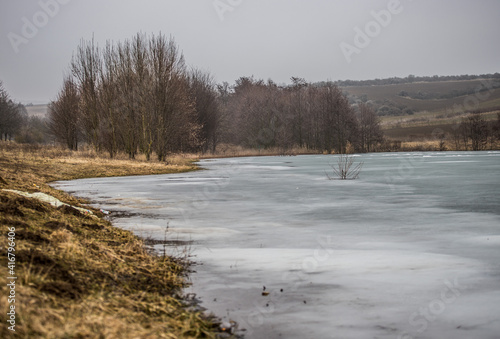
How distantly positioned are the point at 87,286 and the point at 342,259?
340 cm

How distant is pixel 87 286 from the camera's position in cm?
451

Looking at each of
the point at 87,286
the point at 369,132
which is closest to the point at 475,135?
the point at 369,132

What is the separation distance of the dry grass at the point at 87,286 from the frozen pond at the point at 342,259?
469 millimetres

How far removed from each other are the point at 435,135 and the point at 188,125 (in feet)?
132

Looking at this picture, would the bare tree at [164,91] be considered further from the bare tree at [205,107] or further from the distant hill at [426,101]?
the distant hill at [426,101]

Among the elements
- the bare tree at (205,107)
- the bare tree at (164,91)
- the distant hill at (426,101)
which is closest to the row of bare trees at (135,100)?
the bare tree at (164,91)

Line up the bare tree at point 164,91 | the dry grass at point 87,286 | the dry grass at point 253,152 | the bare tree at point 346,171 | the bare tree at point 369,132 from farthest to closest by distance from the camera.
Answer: the bare tree at point 369,132, the dry grass at point 253,152, the bare tree at point 164,91, the bare tree at point 346,171, the dry grass at point 87,286

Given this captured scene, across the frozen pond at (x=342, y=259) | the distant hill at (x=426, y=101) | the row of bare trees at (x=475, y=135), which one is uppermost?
the distant hill at (x=426, y=101)

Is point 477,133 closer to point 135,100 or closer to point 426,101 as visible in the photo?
point 135,100

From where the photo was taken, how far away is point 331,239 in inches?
Answer: 315

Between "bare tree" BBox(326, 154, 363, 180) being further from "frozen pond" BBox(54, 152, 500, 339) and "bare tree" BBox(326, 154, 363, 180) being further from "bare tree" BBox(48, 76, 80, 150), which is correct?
"bare tree" BBox(48, 76, 80, 150)

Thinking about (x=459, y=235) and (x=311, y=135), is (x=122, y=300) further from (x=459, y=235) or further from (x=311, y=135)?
(x=311, y=135)

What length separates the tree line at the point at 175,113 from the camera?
36.9 metres

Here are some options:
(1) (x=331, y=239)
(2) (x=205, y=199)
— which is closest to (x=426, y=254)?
(1) (x=331, y=239)
